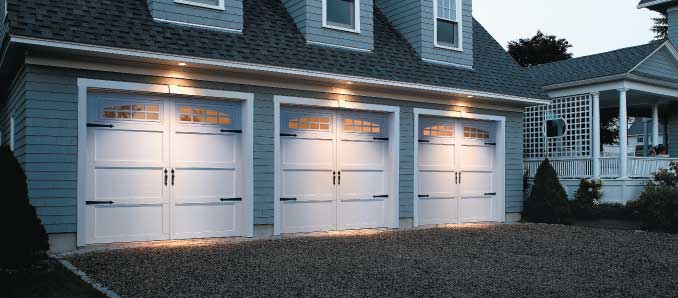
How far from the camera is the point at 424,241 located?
10.1m

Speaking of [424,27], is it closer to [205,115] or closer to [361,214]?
[361,214]

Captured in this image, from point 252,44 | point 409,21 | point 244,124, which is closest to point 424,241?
point 244,124

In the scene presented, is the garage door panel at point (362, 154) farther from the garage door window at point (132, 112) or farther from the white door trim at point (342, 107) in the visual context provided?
the garage door window at point (132, 112)

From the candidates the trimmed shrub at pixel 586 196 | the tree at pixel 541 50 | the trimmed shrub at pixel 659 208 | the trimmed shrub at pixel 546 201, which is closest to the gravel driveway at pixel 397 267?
the trimmed shrub at pixel 659 208

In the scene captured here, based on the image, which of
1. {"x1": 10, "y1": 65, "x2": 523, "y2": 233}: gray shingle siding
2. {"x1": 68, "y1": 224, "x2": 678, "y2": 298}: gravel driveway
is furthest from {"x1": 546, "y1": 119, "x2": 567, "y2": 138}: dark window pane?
{"x1": 10, "y1": 65, "x2": 523, "y2": 233}: gray shingle siding

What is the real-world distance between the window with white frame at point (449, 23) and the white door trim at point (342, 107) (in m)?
2.50

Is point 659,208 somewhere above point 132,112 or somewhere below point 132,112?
below

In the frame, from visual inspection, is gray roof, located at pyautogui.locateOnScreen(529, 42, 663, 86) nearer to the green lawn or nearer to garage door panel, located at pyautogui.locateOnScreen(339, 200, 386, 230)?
garage door panel, located at pyautogui.locateOnScreen(339, 200, 386, 230)

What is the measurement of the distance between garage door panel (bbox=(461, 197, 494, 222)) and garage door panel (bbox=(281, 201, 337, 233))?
3.45m

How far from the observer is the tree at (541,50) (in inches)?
1480

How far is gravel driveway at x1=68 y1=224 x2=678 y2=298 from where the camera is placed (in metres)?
6.26

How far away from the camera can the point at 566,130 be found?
16.6m

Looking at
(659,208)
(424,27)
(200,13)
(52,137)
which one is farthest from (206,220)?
(659,208)

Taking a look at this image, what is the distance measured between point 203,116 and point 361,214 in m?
3.57
